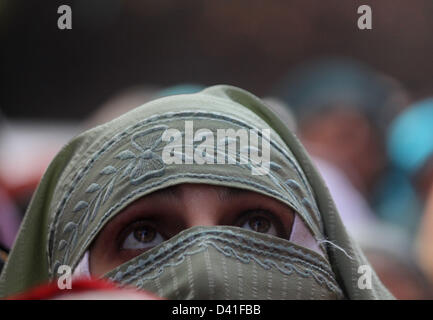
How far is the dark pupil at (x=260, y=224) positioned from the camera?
1.89 metres

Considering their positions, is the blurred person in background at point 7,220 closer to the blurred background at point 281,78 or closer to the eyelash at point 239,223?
the blurred background at point 281,78

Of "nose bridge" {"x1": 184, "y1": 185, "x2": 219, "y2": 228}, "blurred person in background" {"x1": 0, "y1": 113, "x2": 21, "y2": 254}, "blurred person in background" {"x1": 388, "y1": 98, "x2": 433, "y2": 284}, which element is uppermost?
"blurred person in background" {"x1": 388, "y1": 98, "x2": 433, "y2": 284}

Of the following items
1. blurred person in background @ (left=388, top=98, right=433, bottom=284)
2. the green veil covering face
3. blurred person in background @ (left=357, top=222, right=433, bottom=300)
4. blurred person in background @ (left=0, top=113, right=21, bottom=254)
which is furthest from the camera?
blurred person in background @ (left=388, top=98, right=433, bottom=284)

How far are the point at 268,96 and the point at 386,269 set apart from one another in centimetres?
146

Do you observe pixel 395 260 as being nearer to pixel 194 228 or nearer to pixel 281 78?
pixel 281 78

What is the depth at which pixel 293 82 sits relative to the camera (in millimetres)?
5137

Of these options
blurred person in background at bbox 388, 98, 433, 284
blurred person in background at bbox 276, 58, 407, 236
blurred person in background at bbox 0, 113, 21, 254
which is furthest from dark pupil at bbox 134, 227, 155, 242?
blurred person in background at bbox 388, 98, 433, 284

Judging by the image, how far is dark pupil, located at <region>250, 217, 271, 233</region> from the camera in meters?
1.89

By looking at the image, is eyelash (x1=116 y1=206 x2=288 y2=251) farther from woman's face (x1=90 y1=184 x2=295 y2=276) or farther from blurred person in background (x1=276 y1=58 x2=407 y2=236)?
blurred person in background (x1=276 y1=58 x2=407 y2=236)

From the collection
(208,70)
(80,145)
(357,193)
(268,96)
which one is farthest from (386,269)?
(80,145)

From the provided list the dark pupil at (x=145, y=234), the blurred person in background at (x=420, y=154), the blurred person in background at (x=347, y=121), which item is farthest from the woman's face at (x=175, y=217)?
the blurred person in background at (x=420, y=154)

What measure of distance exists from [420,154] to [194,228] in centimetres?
318

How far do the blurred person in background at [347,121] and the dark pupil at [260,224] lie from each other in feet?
7.35

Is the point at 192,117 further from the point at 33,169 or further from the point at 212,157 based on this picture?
the point at 33,169
